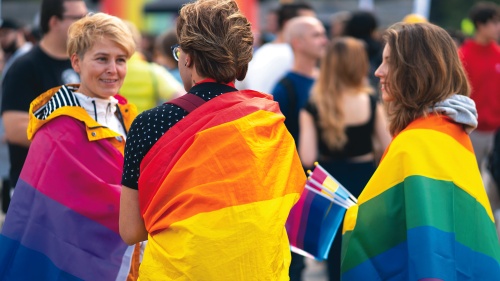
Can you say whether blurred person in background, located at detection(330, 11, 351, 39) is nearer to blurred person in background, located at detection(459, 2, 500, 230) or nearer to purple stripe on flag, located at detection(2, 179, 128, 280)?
blurred person in background, located at detection(459, 2, 500, 230)

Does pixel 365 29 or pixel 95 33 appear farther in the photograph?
pixel 365 29

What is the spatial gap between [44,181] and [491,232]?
6.21 feet

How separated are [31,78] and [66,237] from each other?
138 centimetres

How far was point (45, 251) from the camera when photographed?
352 cm

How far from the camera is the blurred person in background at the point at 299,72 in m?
5.96

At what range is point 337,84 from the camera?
5.69 m

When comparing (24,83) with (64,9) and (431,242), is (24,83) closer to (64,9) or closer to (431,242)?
(64,9)

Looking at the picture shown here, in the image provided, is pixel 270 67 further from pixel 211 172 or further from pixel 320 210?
pixel 211 172

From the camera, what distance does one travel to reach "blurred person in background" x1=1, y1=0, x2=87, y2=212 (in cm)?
451

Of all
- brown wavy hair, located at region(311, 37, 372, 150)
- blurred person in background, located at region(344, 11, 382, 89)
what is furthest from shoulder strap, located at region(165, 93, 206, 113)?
blurred person in background, located at region(344, 11, 382, 89)

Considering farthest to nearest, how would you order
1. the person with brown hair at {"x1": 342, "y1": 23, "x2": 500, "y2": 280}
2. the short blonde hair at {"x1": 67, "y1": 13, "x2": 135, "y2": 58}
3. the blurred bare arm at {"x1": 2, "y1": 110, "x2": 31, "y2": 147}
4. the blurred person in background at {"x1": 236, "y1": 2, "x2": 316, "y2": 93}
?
the blurred person in background at {"x1": 236, "y1": 2, "x2": 316, "y2": 93} → the blurred bare arm at {"x1": 2, "y1": 110, "x2": 31, "y2": 147} → the short blonde hair at {"x1": 67, "y1": 13, "x2": 135, "y2": 58} → the person with brown hair at {"x1": 342, "y1": 23, "x2": 500, "y2": 280}

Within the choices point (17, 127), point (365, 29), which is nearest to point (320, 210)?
point (17, 127)

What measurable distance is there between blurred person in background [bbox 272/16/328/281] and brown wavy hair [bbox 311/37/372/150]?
0.20 m

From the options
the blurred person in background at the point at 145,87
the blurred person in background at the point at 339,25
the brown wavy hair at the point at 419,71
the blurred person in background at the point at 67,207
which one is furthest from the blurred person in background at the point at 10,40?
the brown wavy hair at the point at 419,71
